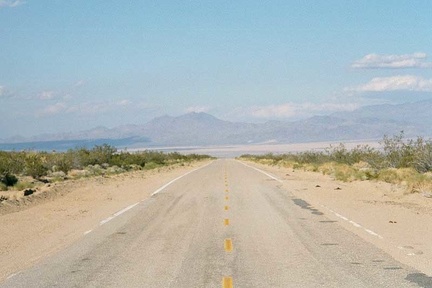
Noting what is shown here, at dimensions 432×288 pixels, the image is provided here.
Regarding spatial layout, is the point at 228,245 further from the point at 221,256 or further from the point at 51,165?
the point at 51,165

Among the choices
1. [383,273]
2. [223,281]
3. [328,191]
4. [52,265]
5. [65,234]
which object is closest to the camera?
[223,281]

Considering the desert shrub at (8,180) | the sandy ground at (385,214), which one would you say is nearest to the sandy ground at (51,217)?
the desert shrub at (8,180)

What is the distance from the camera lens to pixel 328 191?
2875 cm

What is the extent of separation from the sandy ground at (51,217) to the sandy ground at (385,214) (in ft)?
22.2

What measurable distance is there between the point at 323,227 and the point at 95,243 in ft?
18.9

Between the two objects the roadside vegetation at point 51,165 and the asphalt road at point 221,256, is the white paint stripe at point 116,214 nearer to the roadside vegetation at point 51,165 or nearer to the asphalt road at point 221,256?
the asphalt road at point 221,256

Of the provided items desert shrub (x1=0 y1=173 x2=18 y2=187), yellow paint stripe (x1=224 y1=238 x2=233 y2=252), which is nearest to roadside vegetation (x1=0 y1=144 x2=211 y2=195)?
desert shrub (x1=0 y1=173 x2=18 y2=187)

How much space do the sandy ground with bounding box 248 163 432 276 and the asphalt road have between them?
46 centimetres

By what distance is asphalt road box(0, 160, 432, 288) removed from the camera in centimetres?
938

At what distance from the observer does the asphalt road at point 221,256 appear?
9375 mm

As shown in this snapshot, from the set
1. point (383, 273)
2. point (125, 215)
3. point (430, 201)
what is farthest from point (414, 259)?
point (430, 201)

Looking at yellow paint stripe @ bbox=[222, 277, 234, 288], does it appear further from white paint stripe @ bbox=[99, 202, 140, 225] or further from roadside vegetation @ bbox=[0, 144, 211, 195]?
roadside vegetation @ bbox=[0, 144, 211, 195]

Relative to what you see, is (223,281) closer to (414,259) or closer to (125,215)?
(414,259)

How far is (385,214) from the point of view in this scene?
1909cm
